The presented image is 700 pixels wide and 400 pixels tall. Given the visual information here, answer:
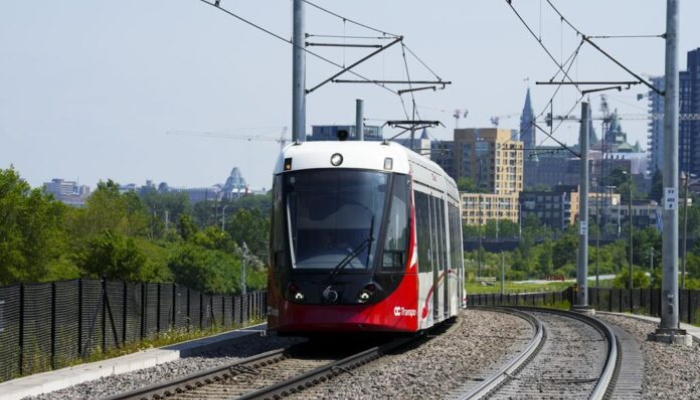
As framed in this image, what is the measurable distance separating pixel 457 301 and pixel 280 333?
28.2 feet

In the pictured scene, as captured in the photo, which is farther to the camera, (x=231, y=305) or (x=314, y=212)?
(x=231, y=305)

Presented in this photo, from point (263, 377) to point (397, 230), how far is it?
461cm

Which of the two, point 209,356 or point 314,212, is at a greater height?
point 314,212

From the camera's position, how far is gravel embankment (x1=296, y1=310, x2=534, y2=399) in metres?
17.3

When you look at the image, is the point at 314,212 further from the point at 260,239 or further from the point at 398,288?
the point at 260,239

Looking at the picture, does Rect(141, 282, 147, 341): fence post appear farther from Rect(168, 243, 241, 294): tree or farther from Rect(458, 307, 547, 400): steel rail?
Rect(168, 243, 241, 294): tree

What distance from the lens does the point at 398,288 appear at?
891 inches

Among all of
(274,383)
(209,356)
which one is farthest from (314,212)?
(274,383)

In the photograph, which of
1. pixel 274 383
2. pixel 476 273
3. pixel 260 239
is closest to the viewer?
pixel 274 383

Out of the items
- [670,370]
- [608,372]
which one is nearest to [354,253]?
[608,372]

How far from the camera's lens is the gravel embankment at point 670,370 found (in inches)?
709

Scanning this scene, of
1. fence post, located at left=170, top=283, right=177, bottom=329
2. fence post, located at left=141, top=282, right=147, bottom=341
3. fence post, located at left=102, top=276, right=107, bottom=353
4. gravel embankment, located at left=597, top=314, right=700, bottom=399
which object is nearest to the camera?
gravel embankment, located at left=597, top=314, right=700, bottom=399

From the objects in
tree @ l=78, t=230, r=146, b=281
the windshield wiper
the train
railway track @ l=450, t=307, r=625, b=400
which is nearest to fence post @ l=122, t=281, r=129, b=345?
the train

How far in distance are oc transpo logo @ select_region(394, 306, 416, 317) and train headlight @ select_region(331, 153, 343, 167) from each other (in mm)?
2432
